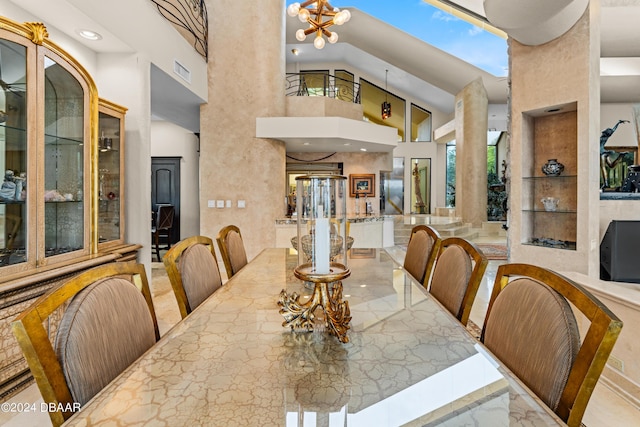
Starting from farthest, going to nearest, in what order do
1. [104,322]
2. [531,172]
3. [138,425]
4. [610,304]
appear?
[531,172] → [610,304] → [104,322] → [138,425]

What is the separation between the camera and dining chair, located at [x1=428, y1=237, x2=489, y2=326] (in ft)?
4.55

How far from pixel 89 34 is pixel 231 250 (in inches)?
88.4

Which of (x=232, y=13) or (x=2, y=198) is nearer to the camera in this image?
(x=2, y=198)

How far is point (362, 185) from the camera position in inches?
326

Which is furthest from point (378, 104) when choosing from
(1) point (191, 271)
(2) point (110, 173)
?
(1) point (191, 271)

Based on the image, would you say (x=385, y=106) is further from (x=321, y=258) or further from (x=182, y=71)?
(x=321, y=258)

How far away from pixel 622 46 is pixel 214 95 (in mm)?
5125

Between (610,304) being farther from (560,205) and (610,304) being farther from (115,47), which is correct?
(115,47)

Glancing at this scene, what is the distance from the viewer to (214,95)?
200 inches

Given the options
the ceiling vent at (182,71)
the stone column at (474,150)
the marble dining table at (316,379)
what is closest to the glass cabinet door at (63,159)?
the ceiling vent at (182,71)

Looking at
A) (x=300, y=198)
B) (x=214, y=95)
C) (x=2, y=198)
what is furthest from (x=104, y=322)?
(x=214, y=95)

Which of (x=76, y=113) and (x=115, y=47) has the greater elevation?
(x=115, y=47)

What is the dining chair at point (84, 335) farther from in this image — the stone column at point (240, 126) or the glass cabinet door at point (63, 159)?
the stone column at point (240, 126)

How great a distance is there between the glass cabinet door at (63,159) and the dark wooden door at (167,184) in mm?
4832
